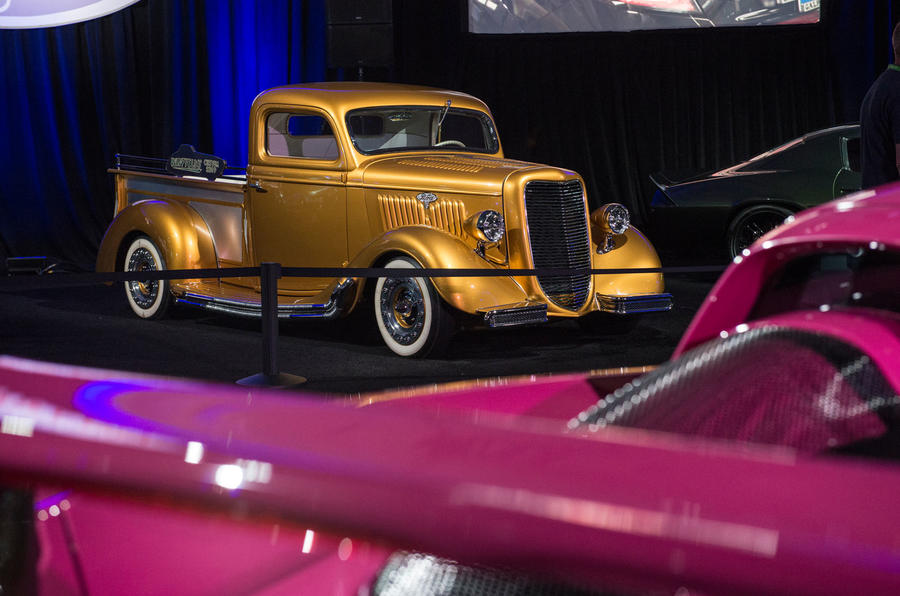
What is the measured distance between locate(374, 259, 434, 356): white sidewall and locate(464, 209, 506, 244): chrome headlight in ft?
1.33

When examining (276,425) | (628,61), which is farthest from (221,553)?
(628,61)

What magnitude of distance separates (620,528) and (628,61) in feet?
36.9

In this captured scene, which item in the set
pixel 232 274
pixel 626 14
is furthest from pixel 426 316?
pixel 626 14

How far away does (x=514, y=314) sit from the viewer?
5.08 metres

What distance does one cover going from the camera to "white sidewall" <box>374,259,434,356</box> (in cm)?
519

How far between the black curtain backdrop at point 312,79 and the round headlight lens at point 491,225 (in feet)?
19.6

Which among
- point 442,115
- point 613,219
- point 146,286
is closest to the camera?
point 613,219

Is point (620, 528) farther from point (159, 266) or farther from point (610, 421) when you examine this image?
point (159, 266)

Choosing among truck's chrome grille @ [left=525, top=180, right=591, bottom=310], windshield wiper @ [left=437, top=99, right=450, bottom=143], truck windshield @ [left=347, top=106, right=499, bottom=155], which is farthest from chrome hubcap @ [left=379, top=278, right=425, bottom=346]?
windshield wiper @ [left=437, top=99, right=450, bottom=143]

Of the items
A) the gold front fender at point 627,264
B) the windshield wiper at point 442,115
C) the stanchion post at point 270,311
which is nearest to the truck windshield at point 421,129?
the windshield wiper at point 442,115

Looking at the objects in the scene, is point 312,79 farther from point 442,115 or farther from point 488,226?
point 488,226

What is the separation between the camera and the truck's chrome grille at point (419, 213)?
557cm

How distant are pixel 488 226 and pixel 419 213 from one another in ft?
1.71

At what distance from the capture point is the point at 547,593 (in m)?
0.65
